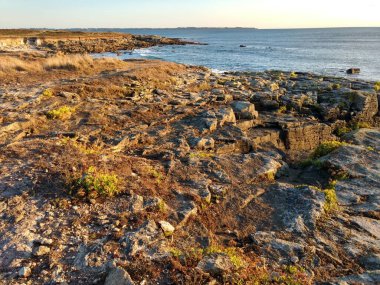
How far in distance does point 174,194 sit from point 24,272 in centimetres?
416

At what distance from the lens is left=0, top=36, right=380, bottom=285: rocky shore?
6738mm

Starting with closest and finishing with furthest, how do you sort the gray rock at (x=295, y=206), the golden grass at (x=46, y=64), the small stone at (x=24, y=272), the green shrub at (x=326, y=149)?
the small stone at (x=24, y=272) < the gray rock at (x=295, y=206) < the green shrub at (x=326, y=149) < the golden grass at (x=46, y=64)

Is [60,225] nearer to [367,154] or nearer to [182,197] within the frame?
[182,197]

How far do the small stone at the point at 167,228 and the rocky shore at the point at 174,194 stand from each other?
0.08 ft

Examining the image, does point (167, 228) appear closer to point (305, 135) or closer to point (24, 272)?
point (24, 272)

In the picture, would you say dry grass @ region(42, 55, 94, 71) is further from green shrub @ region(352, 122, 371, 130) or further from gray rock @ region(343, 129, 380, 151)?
green shrub @ region(352, 122, 371, 130)

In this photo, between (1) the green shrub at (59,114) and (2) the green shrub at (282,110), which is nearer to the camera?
(1) the green shrub at (59,114)

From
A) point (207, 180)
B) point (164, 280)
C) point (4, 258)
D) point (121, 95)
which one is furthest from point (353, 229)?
point (121, 95)

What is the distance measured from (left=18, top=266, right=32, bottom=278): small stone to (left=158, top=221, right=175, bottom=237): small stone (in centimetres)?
271

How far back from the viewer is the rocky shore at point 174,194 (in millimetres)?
6738

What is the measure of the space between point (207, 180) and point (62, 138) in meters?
5.26

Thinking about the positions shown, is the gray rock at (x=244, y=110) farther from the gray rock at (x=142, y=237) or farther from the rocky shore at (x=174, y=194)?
the gray rock at (x=142, y=237)

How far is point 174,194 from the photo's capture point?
9453 millimetres

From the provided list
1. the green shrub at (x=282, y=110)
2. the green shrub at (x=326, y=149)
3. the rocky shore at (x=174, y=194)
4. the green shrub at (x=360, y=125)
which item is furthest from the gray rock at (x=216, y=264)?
the green shrub at (x=360, y=125)
